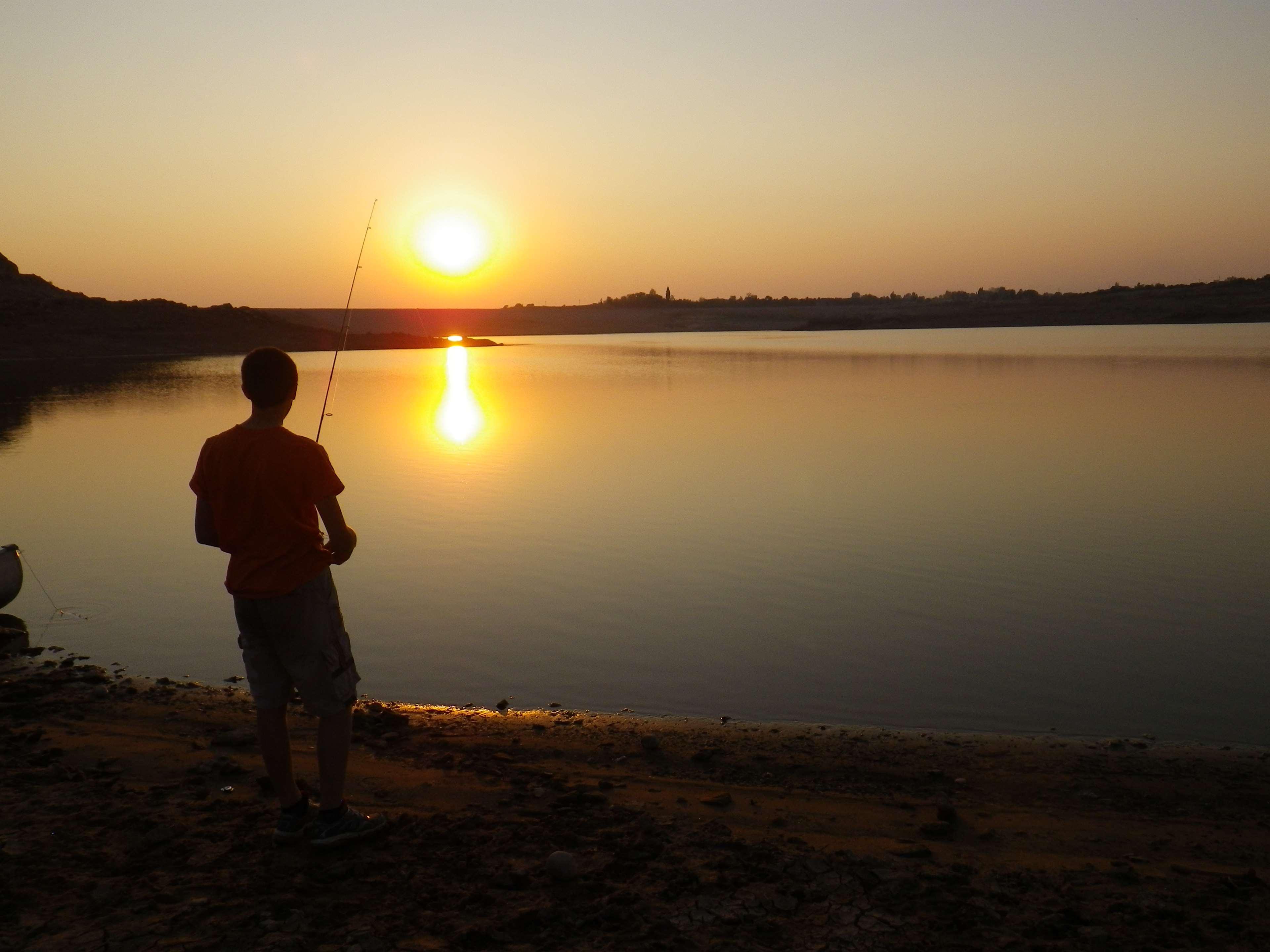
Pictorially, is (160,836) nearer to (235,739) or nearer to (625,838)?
(235,739)

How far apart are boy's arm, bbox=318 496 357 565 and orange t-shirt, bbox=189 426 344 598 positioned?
0.09ft

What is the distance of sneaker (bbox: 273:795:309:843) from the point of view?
338 cm

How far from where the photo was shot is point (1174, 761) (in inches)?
169

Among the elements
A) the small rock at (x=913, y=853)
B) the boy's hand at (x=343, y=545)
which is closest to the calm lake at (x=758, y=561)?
the small rock at (x=913, y=853)

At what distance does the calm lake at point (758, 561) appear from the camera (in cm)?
537

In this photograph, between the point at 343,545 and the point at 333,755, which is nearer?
the point at 343,545

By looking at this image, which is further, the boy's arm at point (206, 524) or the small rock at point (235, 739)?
the small rock at point (235, 739)

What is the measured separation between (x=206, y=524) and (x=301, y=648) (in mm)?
489

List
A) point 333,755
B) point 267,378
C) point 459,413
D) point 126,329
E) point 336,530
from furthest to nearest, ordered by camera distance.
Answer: point 126,329
point 459,413
point 333,755
point 336,530
point 267,378

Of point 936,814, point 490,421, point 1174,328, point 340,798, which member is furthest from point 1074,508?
point 1174,328

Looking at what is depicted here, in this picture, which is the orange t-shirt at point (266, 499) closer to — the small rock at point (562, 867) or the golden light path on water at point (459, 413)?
the small rock at point (562, 867)

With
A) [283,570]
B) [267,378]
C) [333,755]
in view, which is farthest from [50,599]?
[267,378]

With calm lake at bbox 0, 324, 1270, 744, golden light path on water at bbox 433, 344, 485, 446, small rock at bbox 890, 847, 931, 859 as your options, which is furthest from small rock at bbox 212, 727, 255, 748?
golden light path on water at bbox 433, 344, 485, 446

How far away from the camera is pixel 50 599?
706cm
